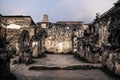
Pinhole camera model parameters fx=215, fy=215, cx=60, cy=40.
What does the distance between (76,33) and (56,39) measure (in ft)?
9.15

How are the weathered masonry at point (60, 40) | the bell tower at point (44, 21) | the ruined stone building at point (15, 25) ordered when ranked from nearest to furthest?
the ruined stone building at point (15, 25)
the weathered masonry at point (60, 40)
the bell tower at point (44, 21)

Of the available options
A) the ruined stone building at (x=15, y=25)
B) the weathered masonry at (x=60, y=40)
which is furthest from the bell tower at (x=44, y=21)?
the ruined stone building at (x=15, y=25)

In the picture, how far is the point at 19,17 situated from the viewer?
25062mm

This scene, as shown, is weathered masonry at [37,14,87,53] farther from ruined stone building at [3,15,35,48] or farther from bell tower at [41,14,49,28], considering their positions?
bell tower at [41,14,49,28]


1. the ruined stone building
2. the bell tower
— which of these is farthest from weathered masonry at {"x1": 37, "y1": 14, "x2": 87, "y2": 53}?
the bell tower

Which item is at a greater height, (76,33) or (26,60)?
(76,33)

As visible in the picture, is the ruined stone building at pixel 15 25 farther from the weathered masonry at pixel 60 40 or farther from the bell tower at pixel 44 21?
the bell tower at pixel 44 21

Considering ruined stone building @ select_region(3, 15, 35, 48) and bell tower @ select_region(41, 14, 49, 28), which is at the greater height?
bell tower @ select_region(41, 14, 49, 28)

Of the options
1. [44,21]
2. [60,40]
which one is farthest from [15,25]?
[44,21]

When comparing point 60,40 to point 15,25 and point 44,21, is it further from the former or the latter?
point 44,21

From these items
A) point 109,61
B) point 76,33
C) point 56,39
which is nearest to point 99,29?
point 76,33

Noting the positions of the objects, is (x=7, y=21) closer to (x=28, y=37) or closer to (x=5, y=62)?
(x=28, y=37)

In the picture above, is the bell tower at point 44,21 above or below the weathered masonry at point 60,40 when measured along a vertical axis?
above

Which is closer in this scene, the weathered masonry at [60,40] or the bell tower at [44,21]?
the weathered masonry at [60,40]
